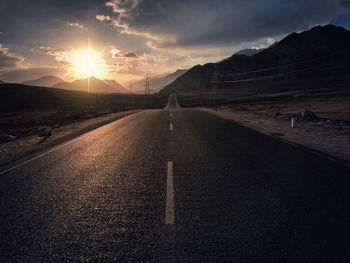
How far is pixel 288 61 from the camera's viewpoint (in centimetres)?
16762

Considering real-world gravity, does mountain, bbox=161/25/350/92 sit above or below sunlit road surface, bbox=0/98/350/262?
above

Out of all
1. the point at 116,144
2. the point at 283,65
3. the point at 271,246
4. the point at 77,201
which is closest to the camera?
the point at 271,246

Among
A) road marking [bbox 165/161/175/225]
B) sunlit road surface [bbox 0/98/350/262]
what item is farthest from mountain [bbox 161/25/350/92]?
road marking [bbox 165/161/175/225]

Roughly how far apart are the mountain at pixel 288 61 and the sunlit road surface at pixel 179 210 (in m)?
145

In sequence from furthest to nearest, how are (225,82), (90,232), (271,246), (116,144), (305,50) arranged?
1. (305,50)
2. (225,82)
3. (116,144)
4. (90,232)
5. (271,246)

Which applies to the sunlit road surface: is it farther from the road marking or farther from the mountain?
the mountain

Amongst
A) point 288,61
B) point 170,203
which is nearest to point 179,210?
point 170,203

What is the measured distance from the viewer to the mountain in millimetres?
151288

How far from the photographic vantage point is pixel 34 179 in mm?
4766

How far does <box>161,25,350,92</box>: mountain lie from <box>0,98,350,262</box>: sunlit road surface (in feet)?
477

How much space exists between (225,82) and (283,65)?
53806mm

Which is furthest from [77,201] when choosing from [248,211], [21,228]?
[248,211]

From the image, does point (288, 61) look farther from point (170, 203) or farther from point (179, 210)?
point (179, 210)

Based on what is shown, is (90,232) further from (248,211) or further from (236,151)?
(236,151)
